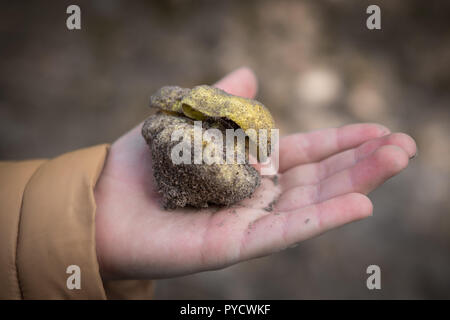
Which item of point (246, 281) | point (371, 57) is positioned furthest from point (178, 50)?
point (246, 281)

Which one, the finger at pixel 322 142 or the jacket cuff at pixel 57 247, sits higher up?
the finger at pixel 322 142

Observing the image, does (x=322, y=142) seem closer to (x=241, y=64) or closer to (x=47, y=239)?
(x=47, y=239)

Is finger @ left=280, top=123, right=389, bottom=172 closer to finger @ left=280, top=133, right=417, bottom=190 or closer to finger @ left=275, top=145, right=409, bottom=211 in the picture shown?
finger @ left=280, top=133, right=417, bottom=190

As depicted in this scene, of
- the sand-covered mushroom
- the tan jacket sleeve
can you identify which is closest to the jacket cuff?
the tan jacket sleeve

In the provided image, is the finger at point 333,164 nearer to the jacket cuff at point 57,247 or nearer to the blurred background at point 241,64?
the jacket cuff at point 57,247

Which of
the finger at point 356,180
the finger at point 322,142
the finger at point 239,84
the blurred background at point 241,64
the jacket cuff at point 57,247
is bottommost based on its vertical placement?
the jacket cuff at point 57,247

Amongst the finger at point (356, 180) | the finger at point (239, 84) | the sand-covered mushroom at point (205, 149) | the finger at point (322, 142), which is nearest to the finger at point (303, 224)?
the finger at point (356, 180)

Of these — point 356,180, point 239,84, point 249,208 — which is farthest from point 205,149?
point 239,84
